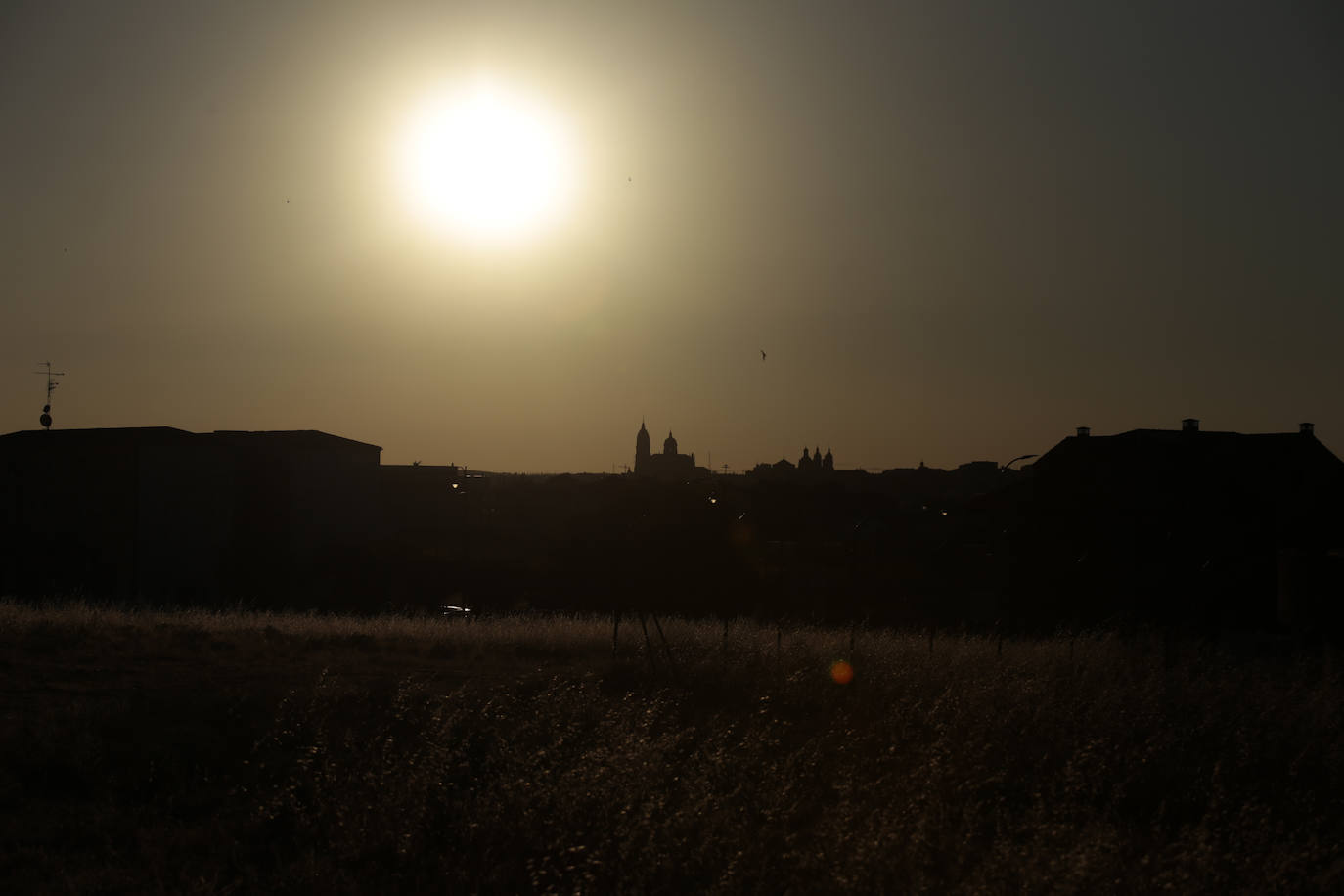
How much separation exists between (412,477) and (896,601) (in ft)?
154

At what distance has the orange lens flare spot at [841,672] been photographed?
13.1m

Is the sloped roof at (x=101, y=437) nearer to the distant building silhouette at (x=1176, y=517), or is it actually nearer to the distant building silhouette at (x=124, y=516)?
the distant building silhouette at (x=124, y=516)

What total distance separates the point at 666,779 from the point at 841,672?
18.4 feet

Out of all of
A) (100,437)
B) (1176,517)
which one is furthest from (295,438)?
(1176,517)

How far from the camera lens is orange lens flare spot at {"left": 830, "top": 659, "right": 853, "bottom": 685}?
43.0 feet

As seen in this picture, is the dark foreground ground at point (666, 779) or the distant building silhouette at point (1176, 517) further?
the distant building silhouette at point (1176, 517)

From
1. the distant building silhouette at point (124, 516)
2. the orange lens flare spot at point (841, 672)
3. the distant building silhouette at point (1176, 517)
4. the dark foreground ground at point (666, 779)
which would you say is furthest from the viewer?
the distant building silhouette at point (124, 516)

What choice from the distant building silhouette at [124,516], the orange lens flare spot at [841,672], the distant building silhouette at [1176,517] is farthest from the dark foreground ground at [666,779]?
the distant building silhouette at [124,516]

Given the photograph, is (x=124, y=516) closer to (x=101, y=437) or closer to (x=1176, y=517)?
(x=101, y=437)

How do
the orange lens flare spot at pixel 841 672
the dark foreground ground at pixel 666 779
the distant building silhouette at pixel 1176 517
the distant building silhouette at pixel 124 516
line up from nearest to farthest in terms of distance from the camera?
1. the dark foreground ground at pixel 666 779
2. the orange lens flare spot at pixel 841 672
3. the distant building silhouette at pixel 1176 517
4. the distant building silhouette at pixel 124 516

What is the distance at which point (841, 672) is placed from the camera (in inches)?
536

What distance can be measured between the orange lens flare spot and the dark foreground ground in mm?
207

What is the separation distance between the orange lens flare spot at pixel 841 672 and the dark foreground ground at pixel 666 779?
0.68 feet

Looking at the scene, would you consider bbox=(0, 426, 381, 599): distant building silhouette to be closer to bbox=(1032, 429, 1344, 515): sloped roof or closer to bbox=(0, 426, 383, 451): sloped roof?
bbox=(0, 426, 383, 451): sloped roof
